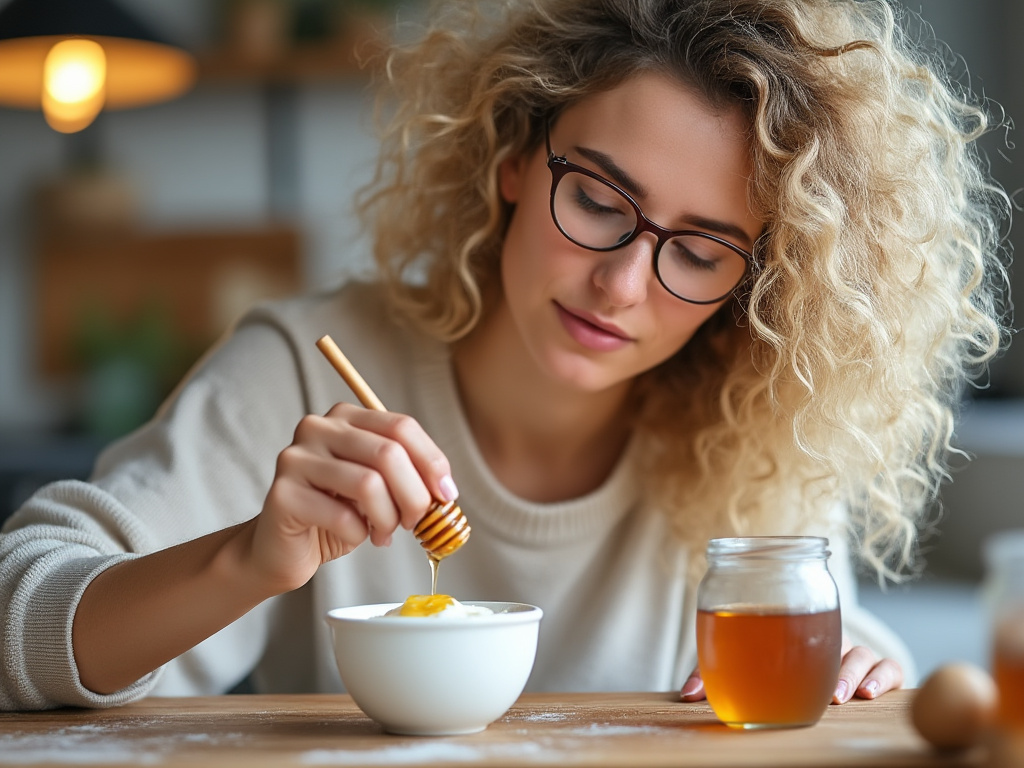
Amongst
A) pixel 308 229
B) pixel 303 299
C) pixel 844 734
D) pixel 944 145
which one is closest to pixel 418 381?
pixel 303 299

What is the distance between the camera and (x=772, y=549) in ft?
3.12

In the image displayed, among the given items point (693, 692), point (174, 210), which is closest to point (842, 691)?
point (693, 692)

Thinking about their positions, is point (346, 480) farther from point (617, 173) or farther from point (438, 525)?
point (617, 173)

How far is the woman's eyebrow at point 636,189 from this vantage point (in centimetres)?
133

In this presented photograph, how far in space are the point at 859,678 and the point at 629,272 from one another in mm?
524

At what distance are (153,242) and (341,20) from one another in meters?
1.08

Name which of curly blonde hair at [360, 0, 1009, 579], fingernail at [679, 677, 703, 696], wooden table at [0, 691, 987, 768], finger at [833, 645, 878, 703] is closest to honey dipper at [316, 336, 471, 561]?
wooden table at [0, 691, 987, 768]

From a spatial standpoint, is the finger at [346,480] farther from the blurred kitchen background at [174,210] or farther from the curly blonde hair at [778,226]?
the blurred kitchen background at [174,210]

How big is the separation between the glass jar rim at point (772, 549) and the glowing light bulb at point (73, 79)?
252cm

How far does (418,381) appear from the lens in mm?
1689

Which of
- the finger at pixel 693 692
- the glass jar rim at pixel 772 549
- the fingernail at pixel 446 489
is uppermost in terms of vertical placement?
the fingernail at pixel 446 489

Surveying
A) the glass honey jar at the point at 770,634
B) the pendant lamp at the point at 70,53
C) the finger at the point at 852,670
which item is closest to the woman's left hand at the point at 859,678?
the finger at the point at 852,670

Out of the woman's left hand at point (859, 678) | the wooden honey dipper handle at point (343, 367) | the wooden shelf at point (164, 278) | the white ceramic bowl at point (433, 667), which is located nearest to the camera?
the white ceramic bowl at point (433, 667)

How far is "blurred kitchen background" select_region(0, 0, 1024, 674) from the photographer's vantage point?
407 cm
